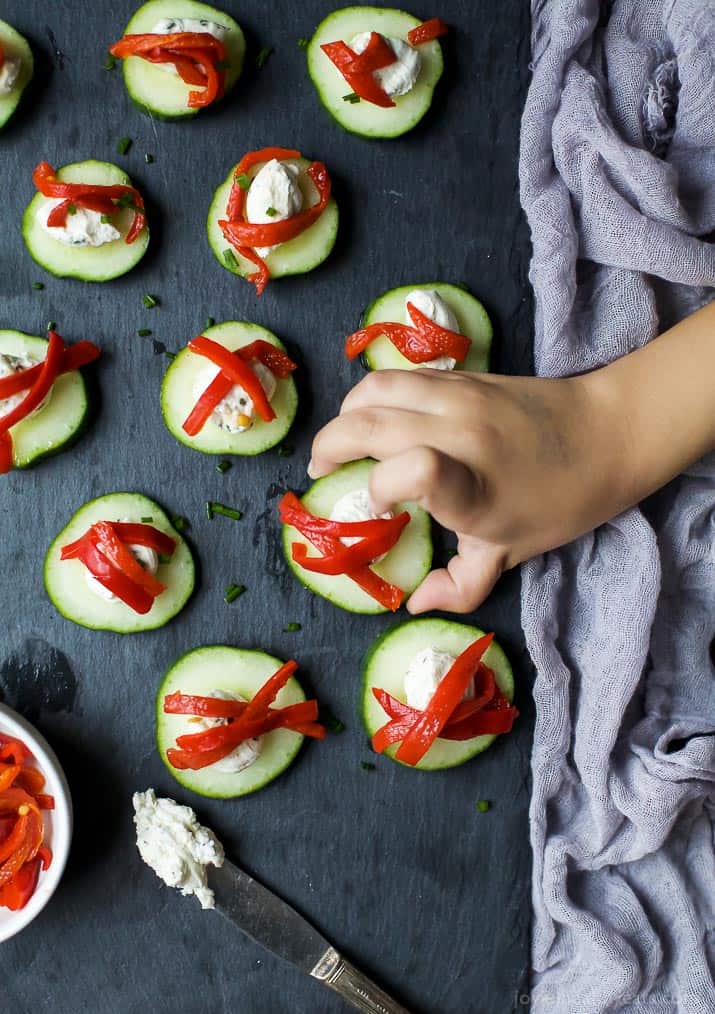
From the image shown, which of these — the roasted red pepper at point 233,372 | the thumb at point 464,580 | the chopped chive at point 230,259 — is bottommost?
the thumb at point 464,580

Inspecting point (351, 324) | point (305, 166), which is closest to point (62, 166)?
point (305, 166)

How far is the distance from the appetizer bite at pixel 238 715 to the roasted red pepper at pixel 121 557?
0.15 metres

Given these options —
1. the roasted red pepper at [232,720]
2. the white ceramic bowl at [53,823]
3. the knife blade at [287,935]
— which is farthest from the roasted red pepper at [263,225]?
the knife blade at [287,935]

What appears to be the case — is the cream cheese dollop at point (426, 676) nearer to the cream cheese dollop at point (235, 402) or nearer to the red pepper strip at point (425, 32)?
the cream cheese dollop at point (235, 402)

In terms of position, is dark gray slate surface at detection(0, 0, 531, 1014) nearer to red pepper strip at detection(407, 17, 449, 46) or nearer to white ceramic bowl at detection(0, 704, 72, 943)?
red pepper strip at detection(407, 17, 449, 46)

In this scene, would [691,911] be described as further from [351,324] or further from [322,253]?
[322,253]

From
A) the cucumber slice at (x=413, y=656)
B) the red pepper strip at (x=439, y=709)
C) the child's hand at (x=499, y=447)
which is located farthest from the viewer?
the cucumber slice at (x=413, y=656)

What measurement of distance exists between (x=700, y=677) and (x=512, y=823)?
0.45 metres

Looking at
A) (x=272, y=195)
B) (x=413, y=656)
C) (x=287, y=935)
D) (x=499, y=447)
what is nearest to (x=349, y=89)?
(x=272, y=195)

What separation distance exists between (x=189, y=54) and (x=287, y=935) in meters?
1.59

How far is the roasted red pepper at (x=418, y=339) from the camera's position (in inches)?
66.8

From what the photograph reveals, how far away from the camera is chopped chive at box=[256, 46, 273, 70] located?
5.83 feet

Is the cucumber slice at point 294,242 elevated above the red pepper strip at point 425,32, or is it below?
below

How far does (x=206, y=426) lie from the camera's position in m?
1.74
